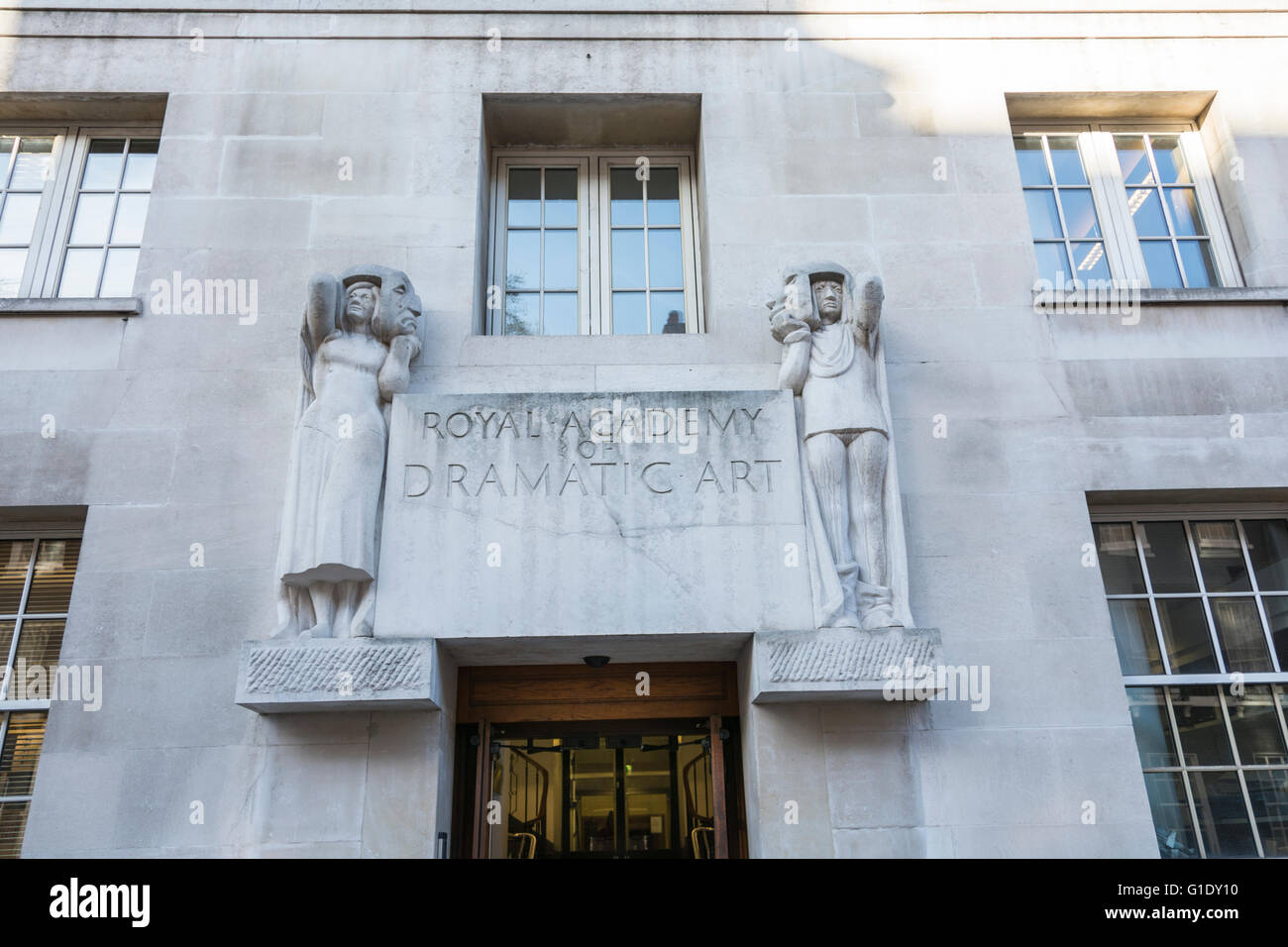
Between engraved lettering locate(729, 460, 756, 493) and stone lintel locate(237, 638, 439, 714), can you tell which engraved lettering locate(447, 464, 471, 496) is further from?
engraved lettering locate(729, 460, 756, 493)

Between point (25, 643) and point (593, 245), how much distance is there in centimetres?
558

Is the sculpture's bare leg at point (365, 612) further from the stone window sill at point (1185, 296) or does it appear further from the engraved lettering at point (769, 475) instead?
the stone window sill at point (1185, 296)

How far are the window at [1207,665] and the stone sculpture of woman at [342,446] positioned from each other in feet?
18.6

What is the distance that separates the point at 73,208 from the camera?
8.26 metres

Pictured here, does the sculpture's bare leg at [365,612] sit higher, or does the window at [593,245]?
the window at [593,245]

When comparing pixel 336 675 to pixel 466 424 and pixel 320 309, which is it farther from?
pixel 320 309

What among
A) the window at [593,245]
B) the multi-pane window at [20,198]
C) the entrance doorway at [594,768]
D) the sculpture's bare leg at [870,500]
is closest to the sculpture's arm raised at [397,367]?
the window at [593,245]

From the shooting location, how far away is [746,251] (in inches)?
308

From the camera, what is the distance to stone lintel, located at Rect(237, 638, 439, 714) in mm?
6047

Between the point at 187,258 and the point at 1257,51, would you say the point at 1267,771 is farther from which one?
the point at 187,258

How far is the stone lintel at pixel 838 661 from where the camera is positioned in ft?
20.2

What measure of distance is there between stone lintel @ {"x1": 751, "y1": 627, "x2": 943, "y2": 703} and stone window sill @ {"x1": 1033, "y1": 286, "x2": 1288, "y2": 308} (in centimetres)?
326
